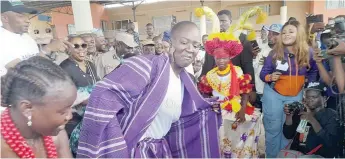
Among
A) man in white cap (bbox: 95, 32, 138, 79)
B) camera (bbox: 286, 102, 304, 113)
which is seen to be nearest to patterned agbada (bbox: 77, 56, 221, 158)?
camera (bbox: 286, 102, 304, 113)

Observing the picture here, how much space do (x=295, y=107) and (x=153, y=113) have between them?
4.97ft

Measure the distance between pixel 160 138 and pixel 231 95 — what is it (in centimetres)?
106

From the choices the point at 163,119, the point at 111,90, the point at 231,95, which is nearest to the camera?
the point at 111,90

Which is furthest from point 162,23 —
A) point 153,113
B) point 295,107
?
point 153,113

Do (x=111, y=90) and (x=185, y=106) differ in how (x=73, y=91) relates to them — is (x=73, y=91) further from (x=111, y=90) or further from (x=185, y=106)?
(x=185, y=106)

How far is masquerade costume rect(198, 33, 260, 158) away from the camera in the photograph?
241cm

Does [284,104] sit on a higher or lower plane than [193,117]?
lower

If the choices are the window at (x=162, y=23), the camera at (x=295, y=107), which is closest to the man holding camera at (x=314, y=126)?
the camera at (x=295, y=107)

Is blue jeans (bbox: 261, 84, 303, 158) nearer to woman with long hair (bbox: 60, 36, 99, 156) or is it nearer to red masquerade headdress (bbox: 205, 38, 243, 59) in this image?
red masquerade headdress (bbox: 205, 38, 243, 59)

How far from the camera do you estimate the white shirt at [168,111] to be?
1.51 m

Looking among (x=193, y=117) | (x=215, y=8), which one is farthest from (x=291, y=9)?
(x=193, y=117)

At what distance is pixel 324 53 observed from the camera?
2.18 metres

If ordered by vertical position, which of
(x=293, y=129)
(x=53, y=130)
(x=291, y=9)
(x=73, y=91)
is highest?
(x=291, y=9)

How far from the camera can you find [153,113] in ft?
→ 4.51
